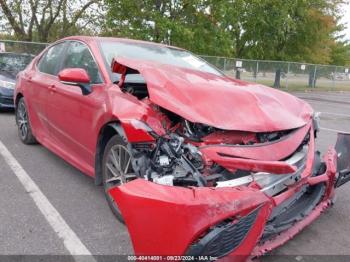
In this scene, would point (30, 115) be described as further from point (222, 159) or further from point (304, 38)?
point (304, 38)

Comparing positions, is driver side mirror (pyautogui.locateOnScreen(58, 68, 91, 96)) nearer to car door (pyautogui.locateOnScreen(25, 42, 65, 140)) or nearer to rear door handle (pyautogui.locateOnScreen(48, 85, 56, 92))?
rear door handle (pyautogui.locateOnScreen(48, 85, 56, 92))

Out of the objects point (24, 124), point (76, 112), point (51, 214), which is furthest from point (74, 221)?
point (24, 124)

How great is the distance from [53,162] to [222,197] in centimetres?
333

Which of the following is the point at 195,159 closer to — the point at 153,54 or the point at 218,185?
the point at 218,185

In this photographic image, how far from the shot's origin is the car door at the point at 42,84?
4887mm

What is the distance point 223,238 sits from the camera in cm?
229

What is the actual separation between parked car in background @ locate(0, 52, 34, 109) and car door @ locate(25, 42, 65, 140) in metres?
3.14

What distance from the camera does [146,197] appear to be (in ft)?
7.73

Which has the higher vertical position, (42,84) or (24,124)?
(42,84)

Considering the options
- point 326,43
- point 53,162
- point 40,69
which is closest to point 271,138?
point 53,162

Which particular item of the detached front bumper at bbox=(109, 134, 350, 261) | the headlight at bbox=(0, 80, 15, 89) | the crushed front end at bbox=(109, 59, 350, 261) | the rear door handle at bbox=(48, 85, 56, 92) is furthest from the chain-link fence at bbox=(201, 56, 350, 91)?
the detached front bumper at bbox=(109, 134, 350, 261)

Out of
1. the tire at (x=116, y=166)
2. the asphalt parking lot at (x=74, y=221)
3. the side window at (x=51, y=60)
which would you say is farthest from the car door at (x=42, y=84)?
the tire at (x=116, y=166)

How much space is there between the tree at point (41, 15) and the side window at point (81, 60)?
1699 cm

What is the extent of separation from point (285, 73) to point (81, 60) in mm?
22810
